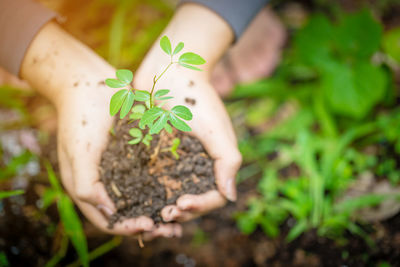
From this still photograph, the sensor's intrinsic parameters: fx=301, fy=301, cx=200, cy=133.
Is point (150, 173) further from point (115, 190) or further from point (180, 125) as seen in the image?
point (180, 125)

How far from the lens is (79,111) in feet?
3.95

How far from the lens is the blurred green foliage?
1.56m

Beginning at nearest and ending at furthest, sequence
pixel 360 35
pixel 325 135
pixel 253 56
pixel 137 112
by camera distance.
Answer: pixel 137 112
pixel 360 35
pixel 325 135
pixel 253 56

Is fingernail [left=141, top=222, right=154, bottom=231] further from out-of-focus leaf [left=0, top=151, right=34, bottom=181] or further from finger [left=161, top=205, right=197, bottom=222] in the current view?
out-of-focus leaf [left=0, top=151, right=34, bottom=181]

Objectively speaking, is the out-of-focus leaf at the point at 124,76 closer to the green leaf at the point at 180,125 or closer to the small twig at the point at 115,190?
the green leaf at the point at 180,125

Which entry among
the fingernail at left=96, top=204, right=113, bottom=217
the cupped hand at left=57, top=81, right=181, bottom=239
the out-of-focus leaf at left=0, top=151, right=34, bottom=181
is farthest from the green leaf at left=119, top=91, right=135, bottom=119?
the out-of-focus leaf at left=0, top=151, right=34, bottom=181

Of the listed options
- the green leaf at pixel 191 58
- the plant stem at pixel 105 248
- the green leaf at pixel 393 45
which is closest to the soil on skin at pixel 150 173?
the green leaf at pixel 191 58

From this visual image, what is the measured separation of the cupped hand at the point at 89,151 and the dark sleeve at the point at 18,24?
0.27 meters

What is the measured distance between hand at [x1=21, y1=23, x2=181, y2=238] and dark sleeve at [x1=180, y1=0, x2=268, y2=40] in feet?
1.74

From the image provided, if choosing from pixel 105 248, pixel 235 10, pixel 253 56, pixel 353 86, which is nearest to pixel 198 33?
pixel 235 10

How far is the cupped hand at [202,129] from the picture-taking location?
1.12 metres

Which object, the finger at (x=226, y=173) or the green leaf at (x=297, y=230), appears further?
the green leaf at (x=297, y=230)

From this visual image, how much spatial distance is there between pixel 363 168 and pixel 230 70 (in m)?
1.11

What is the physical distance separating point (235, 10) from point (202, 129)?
597 mm
